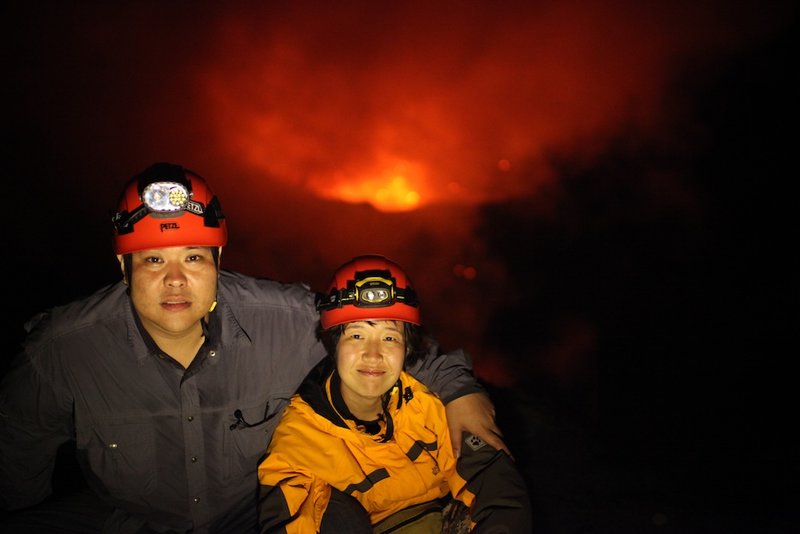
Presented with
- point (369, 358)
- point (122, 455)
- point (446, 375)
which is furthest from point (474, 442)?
point (122, 455)

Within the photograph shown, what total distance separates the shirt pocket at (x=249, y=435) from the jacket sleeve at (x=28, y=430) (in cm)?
104

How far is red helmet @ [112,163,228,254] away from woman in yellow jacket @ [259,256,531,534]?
94 cm

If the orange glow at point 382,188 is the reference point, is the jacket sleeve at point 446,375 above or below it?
below

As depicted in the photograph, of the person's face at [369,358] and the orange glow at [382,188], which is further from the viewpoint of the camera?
the orange glow at [382,188]

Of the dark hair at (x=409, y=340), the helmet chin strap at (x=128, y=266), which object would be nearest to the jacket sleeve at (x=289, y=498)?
the dark hair at (x=409, y=340)

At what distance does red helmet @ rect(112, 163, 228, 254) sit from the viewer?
285cm

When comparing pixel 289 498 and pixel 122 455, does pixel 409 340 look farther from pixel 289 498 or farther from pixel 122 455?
pixel 122 455

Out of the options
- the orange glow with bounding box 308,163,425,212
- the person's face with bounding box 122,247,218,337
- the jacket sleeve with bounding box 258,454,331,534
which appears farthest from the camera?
the orange glow with bounding box 308,163,425,212

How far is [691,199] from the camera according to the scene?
18.7 meters

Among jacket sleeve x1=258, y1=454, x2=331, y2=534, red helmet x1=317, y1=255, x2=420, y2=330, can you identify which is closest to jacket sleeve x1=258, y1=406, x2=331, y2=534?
jacket sleeve x1=258, y1=454, x2=331, y2=534

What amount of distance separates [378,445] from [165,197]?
2.09 m

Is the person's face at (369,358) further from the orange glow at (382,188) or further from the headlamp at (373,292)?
the orange glow at (382,188)

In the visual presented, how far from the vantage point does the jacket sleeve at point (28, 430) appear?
9.17ft

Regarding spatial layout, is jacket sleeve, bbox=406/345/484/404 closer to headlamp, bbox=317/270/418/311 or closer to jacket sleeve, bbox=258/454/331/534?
headlamp, bbox=317/270/418/311
